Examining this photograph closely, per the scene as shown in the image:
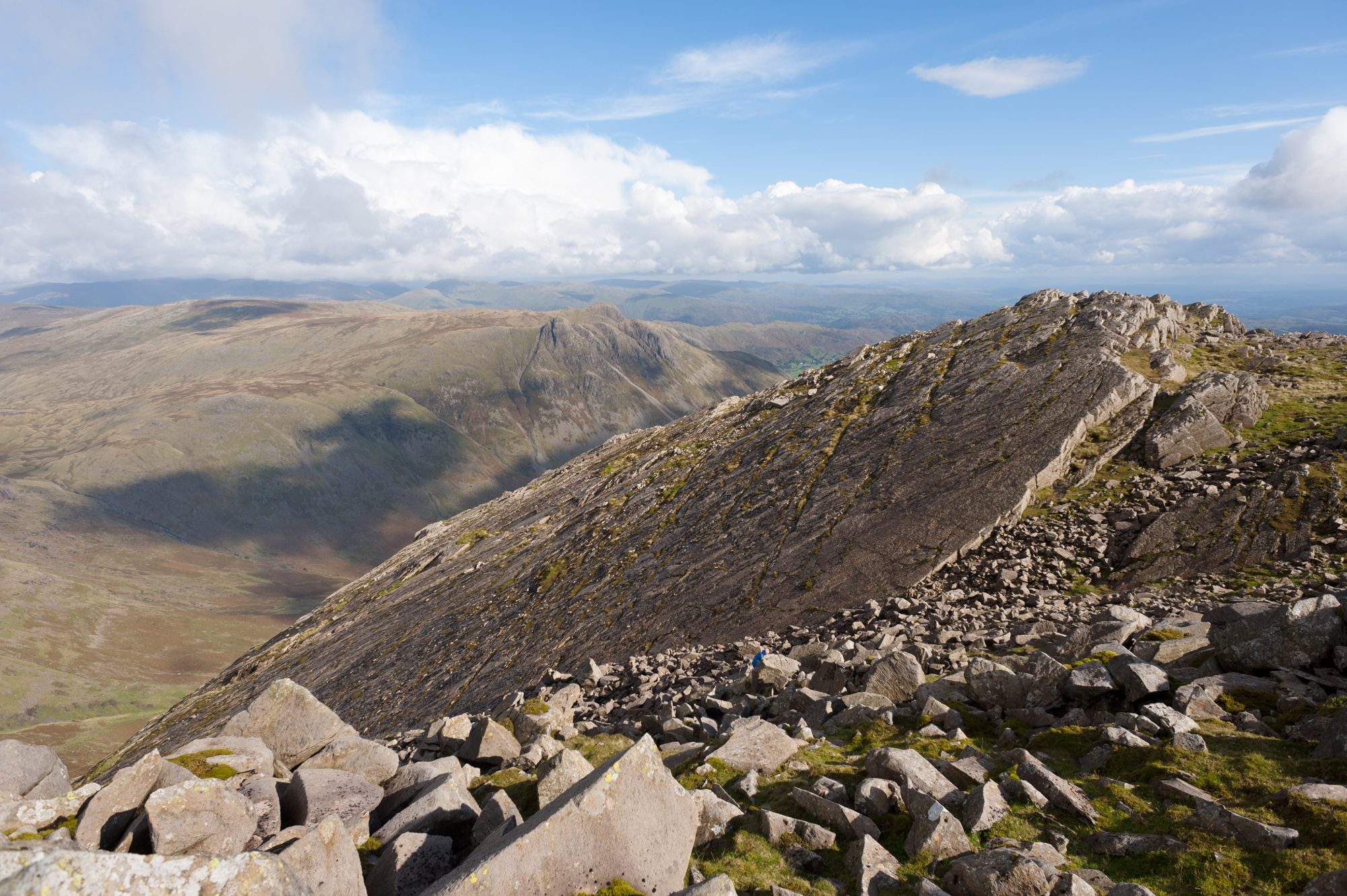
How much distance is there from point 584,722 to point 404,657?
36808mm

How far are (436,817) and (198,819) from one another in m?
5.08

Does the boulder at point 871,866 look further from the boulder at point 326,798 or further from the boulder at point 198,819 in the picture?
the boulder at point 198,819

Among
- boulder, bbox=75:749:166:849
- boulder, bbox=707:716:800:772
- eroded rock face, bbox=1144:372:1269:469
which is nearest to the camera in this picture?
boulder, bbox=75:749:166:849

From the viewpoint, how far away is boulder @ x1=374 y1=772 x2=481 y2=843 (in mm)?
15375

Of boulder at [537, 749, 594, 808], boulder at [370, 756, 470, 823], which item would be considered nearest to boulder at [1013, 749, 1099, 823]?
boulder at [537, 749, 594, 808]

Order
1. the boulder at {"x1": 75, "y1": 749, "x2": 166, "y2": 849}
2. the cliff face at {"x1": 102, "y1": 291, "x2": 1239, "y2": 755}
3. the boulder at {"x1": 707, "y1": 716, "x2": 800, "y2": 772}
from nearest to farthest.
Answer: the boulder at {"x1": 75, "y1": 749, "x2": 166, "y2": 849}
the boulder at {"x1": 707, "y1": 716, "x2": 800, "y2": 772}
the cliff face at {"x1": 102, "y1": 291, "x2": 1239, "y2": 755}

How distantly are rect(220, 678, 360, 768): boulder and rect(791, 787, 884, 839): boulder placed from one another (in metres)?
15.7

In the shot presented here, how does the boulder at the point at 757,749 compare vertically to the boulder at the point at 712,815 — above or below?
below

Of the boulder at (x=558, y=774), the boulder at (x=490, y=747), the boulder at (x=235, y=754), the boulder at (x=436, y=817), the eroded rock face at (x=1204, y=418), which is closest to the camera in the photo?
the boulder at (x=436, y=817)

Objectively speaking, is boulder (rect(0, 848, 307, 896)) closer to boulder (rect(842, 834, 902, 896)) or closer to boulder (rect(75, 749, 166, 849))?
boulder (rect(75, 749, 166, 849))

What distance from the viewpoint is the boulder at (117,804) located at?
14.0 meters

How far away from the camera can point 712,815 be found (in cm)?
1598

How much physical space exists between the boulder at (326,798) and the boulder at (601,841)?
5578mm

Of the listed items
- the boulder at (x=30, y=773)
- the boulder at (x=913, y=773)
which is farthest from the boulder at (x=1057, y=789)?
the boulder at (x=30, y=773)
